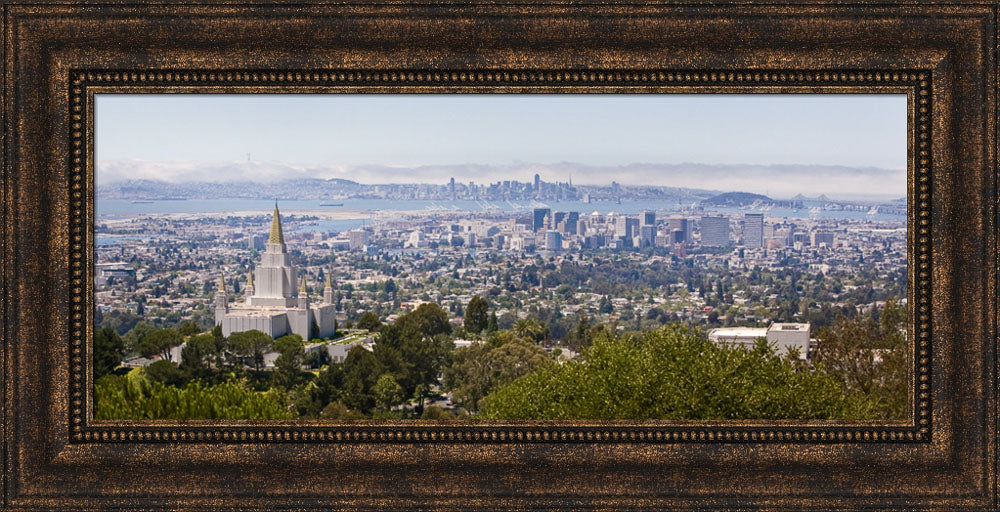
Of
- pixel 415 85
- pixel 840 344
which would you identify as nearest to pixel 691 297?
pixel 840 344

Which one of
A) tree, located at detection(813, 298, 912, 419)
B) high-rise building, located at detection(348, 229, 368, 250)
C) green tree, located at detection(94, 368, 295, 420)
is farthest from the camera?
high-rise building, located at detection(348, 229, 368, 250)

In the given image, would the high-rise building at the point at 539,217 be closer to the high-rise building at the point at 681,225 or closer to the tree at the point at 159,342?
the high-rise building at the point at 681,225

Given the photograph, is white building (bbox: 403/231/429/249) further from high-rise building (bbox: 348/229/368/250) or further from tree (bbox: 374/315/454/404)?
tree (bbox: 374/315/454/404)

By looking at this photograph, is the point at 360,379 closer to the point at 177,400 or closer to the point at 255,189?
the point at 177,400

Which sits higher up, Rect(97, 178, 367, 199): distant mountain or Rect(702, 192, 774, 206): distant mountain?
Rect(97, 178, 367, 199): distant mountain

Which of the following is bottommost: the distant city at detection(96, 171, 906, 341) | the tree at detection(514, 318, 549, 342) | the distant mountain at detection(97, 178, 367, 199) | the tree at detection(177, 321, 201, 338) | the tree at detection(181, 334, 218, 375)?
the tree at detection(181, 334, 218, 375)

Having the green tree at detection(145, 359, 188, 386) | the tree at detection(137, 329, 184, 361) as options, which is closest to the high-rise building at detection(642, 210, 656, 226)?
the tree at detection(137, 329, 184, 361)
